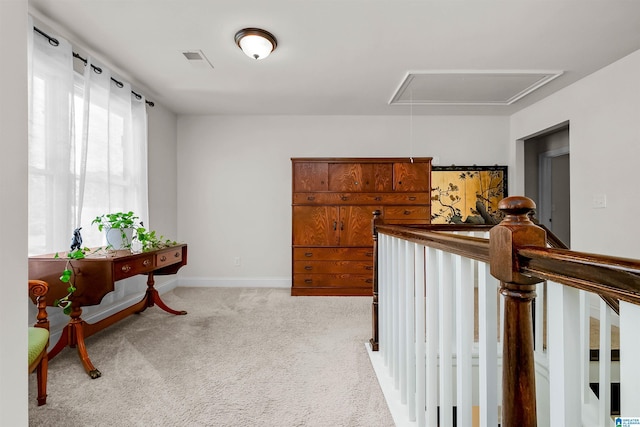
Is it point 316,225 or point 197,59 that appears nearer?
point 197,59

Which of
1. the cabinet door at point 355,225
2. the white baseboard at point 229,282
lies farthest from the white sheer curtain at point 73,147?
the cabinet door at point 355,225

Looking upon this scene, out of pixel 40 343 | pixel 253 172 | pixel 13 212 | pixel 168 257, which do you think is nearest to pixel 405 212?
pixel 253 172

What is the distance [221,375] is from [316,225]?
2.23 m

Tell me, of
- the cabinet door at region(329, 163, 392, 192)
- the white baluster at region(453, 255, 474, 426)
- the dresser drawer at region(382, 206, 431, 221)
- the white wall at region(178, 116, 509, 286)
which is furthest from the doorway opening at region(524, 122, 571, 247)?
the white baluster at region(453, 255, 474, 426)

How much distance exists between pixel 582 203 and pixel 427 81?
2019mm

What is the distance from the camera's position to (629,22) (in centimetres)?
229

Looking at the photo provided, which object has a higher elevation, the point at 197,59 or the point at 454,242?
the point at 197,59

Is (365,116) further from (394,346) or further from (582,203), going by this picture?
(394,346)

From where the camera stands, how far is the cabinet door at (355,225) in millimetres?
3982

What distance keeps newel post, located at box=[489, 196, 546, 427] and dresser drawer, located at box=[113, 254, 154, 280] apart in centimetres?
225

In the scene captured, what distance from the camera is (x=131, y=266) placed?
231 centimetres

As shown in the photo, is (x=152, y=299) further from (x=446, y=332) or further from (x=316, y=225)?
(x=446, y=332)

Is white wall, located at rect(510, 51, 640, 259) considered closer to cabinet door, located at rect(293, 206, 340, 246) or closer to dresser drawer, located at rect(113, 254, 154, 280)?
cabinet door, located at rect(293, 206, 340, 246)

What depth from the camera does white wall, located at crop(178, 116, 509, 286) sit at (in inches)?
176
